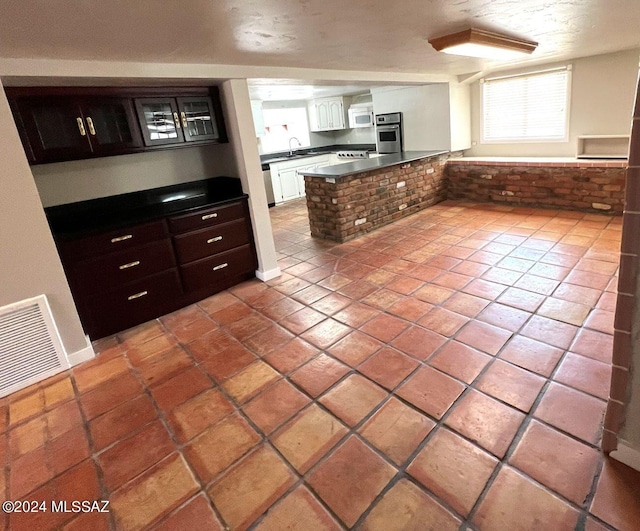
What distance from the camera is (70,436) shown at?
2.01 metres

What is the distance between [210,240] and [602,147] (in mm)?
5312

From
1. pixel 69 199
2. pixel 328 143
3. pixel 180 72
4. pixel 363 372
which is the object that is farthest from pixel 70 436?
pixel 328 143

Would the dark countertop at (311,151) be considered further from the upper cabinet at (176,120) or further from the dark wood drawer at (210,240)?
the dark wood drawer at (210,240)

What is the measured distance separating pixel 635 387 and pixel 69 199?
403 cm

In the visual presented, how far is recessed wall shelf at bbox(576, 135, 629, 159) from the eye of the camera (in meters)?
4.77

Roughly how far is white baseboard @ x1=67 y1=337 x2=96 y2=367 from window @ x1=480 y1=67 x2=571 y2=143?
20.1 feet

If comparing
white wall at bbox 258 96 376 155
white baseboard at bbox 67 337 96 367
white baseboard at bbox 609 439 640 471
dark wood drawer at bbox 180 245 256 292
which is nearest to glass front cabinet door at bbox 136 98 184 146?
dark wood drawer at bbox 180 245 256 292

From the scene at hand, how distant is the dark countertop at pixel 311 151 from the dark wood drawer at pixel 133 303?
4285 mm

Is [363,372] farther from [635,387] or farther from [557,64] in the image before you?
[557,64]

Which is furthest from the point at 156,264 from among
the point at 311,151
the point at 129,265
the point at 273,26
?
the point at 311,151

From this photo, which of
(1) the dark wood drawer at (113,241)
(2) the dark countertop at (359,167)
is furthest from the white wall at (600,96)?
(1) the dark wood drawer at (113,241)

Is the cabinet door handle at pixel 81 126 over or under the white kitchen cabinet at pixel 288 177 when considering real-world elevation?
over

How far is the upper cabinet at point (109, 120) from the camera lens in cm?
261

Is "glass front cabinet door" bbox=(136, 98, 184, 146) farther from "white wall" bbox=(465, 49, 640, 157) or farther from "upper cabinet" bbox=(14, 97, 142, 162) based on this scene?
"white wall" bbox=(465, 49, 640, 157)
